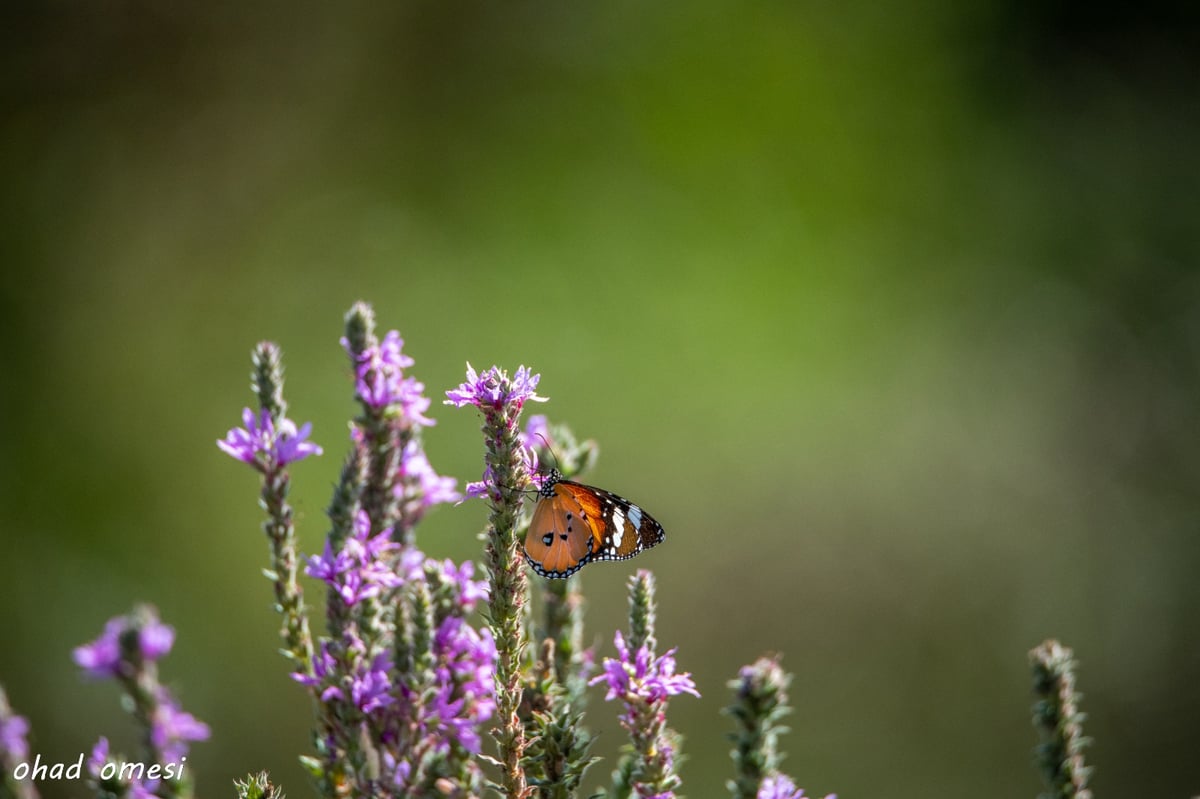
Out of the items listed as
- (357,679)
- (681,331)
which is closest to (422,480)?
(357,679)

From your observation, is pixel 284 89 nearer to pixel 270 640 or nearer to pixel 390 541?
pixel 270 640

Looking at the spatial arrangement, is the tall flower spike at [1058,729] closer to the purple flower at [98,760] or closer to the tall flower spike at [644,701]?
the tall flower spike at [644,701]

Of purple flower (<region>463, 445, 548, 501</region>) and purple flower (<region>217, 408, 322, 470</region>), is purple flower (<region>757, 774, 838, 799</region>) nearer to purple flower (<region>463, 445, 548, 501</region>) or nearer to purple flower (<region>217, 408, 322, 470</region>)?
purple flower (<region>463, 445, 548, 501</region>)

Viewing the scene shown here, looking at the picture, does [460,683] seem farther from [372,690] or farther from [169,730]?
[169,730]

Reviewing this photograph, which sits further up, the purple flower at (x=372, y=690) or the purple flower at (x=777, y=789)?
the purple flower at (x=372, y=690)

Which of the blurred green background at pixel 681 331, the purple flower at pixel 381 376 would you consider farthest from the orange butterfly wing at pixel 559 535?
the blurred green background at pixel 681 331

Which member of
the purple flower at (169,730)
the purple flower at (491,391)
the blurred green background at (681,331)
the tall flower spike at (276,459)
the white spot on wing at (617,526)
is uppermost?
the blurred green background at (681,331)
